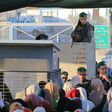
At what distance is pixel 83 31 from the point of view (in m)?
10.6

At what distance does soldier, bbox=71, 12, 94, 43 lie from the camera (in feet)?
34.0

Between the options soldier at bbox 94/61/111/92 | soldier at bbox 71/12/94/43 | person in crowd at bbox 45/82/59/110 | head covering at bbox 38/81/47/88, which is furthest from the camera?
soldier at bbox 71/12/94/43

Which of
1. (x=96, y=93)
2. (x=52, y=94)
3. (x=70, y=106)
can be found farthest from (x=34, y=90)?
(x=70, y=106)

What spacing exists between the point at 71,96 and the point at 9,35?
48.3 feet

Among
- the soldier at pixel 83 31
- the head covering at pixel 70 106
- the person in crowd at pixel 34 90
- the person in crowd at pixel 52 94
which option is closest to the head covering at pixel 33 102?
the head covering at pixel 70 106

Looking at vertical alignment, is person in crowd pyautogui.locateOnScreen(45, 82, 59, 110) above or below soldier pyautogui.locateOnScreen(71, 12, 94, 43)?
below

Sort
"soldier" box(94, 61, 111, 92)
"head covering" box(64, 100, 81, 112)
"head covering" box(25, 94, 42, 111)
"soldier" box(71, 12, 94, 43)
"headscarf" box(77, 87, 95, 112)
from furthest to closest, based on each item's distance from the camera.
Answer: "soldier" box(71, 12, 94, 43), "soldier" box(94, 61, 111, 92), "headscarf" box(77, 87, 95, 112), "head covering" box(25, 94, 42, 111), "head covering" box(64, 100, 81, 112)

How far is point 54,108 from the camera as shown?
563 cm

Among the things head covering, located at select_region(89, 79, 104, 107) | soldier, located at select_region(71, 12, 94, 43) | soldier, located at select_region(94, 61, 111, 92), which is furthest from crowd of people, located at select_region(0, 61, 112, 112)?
soldier, located at select_region(71, 12, 94, 43)

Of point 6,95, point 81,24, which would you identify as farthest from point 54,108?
point 81,24

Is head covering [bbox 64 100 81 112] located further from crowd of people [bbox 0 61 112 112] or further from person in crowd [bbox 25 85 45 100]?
person in crowd [bbox 25 85 45 100]

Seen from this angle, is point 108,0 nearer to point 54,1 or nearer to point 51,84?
point 54,1

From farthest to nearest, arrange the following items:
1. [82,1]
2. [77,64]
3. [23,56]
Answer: [77,64], [23,56], [82,1]

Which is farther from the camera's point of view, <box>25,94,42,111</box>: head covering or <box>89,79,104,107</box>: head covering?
<box>89,79,104,107</box>: head covering
